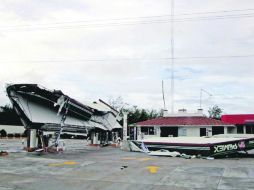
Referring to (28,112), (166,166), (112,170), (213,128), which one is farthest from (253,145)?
(213,128)

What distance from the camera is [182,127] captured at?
4428 centimetres

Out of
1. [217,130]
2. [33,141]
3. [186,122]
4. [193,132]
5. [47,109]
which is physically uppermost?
[47,109]

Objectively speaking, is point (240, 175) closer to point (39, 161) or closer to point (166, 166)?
point (166, 166)

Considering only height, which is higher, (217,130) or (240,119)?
(240,119)

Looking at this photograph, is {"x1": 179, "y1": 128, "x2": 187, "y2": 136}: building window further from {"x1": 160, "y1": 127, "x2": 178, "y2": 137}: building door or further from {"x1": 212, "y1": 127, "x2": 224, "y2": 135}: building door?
{"x1": 212, "y1": 127, "x2": 224, "y2": 135}: building door

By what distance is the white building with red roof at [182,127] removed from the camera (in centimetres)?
4331

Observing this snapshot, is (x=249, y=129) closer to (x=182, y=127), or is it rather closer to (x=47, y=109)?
(x=182, y=127)

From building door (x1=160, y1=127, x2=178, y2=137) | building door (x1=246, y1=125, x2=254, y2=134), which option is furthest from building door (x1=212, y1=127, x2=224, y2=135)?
building door (x1=246, y1=125, x2=254, y2=134)

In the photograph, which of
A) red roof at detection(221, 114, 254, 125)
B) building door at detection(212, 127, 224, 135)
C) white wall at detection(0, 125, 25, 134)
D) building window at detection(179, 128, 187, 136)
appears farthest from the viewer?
white wall at detection(0, 125, 25, 134)

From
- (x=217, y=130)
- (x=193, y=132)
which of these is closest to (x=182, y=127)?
(x=193, y=132)

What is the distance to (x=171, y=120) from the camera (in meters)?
46.4

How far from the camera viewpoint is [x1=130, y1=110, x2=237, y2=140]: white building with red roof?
4331 centimetres

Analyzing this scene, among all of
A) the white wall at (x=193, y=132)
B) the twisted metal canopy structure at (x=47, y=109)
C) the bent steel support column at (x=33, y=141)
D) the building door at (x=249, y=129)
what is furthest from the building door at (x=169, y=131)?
the bent steel support column at (x=33, y=141)

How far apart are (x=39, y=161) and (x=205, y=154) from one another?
31.4ft
